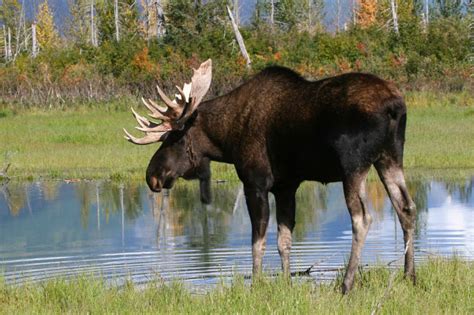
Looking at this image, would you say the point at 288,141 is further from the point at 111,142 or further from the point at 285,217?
the point at 111,142

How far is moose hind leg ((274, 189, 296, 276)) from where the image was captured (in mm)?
9656

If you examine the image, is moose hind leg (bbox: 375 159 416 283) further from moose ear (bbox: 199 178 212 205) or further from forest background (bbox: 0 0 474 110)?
forest background (bbox: 0 0 474 110)

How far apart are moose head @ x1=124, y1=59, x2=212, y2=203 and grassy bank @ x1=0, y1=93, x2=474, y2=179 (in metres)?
9.06

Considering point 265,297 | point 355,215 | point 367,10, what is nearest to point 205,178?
point 355,215

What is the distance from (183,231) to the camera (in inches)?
545

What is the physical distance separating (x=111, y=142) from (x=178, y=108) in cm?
1637

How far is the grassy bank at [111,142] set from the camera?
806 inches

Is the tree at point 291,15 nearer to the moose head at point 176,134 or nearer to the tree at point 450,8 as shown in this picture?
the tree at point 450,8

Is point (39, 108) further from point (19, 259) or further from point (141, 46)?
point (19, 259)

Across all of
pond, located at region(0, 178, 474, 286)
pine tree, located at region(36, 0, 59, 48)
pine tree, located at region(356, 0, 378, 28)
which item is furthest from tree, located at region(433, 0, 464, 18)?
pond, located at region(0, 178, 474, 286)

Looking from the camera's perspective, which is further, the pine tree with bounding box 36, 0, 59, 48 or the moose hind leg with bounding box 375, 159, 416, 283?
the pine tree with bounding box 36, 0, 59, 48

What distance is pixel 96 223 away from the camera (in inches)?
584

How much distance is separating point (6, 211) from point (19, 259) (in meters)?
4.72

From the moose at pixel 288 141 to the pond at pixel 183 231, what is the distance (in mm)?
883
